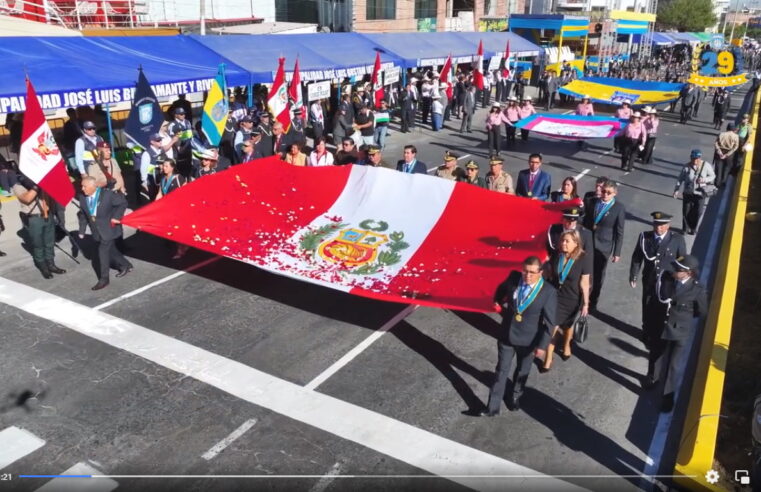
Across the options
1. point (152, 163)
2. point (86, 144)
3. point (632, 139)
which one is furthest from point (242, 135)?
point (632, 139)

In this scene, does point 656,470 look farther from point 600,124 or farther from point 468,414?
point 600,124

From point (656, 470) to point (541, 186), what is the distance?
5.36 m

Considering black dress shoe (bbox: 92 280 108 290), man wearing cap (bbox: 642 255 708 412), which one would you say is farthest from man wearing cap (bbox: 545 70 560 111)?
man wearing cap (bbox: 642 255 708 412)

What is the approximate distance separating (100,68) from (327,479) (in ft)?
41.4

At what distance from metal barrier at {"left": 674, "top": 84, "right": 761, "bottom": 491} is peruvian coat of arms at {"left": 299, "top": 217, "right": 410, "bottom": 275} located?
3.71 metres

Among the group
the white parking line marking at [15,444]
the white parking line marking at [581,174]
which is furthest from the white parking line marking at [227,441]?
the white parking line marking at [581,174]

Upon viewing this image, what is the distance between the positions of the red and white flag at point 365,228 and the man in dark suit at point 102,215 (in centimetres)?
50

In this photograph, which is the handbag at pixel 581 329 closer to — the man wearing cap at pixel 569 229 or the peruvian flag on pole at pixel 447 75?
the man wearing cap at pixel 569 229

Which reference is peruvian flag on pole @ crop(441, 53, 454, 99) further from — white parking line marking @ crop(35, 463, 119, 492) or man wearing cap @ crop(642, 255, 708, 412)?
white parking line marking @ crop(35, 463, 119, 492)

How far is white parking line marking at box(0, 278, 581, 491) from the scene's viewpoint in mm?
5551

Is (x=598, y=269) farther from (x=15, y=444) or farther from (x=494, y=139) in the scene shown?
(x=494, y=139)

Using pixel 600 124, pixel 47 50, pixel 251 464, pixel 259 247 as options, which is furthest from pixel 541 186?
pixel 47 50

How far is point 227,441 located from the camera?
5887mm

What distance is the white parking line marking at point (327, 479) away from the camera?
529cm
